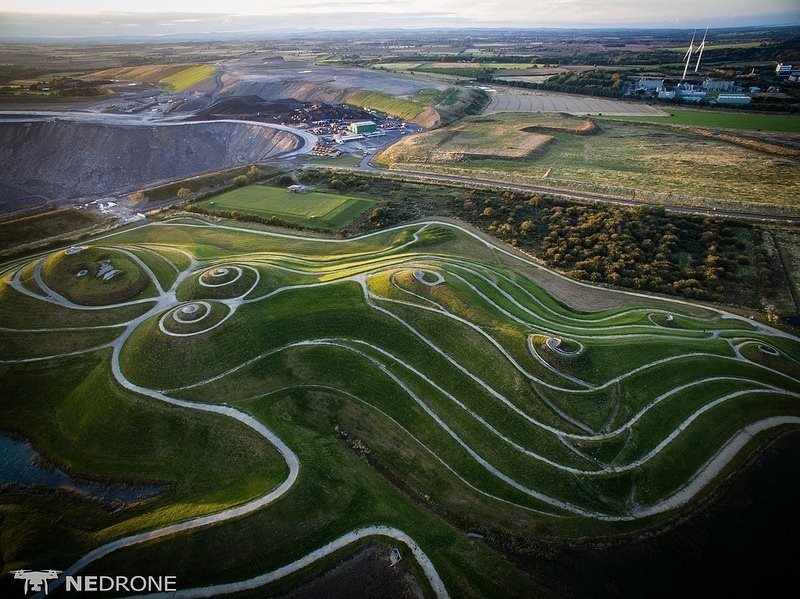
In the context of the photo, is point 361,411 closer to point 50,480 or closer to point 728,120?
point 50,480

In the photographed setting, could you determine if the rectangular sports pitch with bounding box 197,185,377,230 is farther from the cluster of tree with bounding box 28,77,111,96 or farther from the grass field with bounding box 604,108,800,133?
the cluster of tree with bounding box 28,77,111,96

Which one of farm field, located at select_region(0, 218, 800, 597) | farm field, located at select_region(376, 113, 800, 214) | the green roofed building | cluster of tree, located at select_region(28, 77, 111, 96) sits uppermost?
cluster of tree, located at select_region(28, 77, 111, 96)

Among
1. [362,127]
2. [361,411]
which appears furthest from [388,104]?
[361,411]

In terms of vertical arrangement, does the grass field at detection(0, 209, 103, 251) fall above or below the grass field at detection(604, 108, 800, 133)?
below

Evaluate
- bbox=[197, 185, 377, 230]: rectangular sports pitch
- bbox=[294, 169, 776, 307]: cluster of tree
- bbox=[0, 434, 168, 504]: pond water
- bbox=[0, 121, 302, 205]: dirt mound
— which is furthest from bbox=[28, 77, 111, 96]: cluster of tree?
bbox=[0, 434, 168, 504]: pond water

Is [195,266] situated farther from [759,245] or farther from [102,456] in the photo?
[759,245]

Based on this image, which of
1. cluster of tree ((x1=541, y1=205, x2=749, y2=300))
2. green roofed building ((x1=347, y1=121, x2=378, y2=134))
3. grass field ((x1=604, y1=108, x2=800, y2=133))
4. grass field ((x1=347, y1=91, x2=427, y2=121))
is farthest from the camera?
grass field ((x1=347, y1=91, x2=427, y2=121))

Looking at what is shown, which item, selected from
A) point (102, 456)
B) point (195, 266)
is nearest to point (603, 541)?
point (102, 456)
